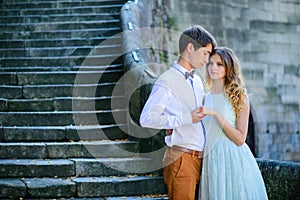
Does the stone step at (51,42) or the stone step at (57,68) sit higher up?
the stone step at (51,42)

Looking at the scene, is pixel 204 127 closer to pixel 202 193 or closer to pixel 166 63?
pixel 202 193

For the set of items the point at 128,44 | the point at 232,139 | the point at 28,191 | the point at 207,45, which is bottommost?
the point at 28,191

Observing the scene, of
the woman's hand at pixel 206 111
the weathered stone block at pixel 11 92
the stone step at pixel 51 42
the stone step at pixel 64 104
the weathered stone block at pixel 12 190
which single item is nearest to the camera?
the woman's hand at pixel 206 111

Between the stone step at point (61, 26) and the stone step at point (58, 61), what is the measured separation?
103cm

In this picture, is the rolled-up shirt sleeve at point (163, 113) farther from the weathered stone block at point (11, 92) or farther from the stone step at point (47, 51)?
the stone step at point (47, 51)

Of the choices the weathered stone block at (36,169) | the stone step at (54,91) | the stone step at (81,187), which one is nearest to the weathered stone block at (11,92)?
the stone step at (54,91)

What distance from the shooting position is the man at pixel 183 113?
3672 millimetres

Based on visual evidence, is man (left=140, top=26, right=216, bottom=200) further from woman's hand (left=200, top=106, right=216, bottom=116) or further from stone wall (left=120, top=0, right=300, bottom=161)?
stone wall (left=120, top=0, right=300, bottom=161)

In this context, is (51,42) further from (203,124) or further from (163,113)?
(163,113)

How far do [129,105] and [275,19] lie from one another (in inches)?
326

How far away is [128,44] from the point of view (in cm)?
724

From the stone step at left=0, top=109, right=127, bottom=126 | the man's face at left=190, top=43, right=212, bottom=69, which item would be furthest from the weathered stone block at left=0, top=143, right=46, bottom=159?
the man's face at left=190, top=43, right=212, bottom=69

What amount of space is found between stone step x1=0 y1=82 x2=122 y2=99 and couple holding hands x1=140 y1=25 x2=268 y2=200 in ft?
10.1

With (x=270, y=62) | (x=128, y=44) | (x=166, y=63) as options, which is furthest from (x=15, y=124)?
(x=270, y=62)
